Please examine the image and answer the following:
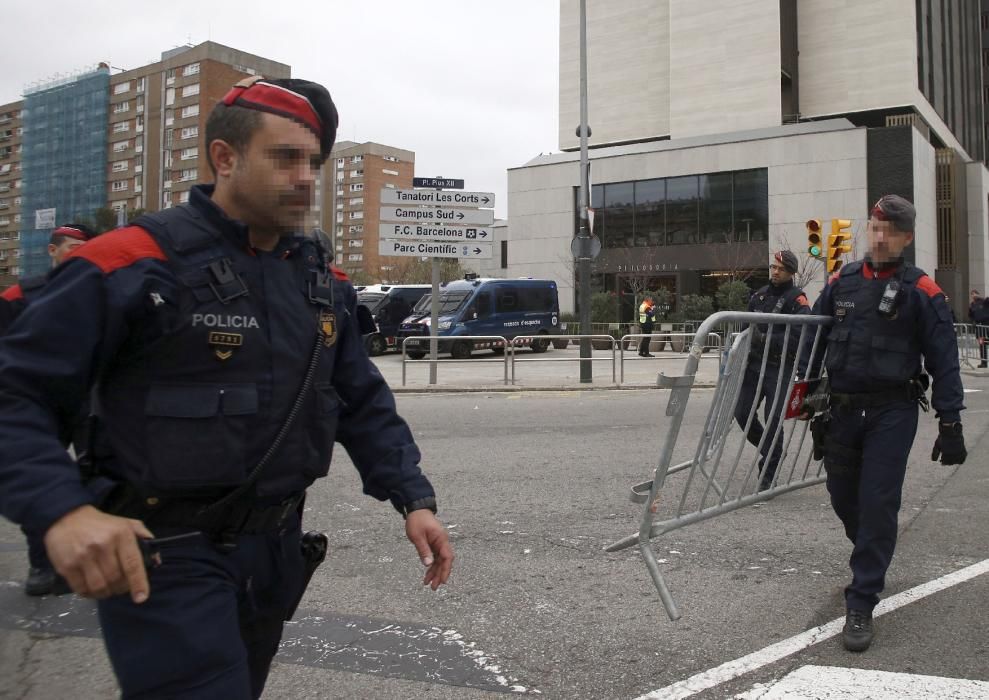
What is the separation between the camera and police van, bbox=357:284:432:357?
2605 centimetres

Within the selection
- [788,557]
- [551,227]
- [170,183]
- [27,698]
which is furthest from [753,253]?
[170,183]

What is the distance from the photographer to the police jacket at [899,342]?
3744 millimetres

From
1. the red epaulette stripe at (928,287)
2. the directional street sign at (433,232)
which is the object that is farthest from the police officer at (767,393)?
the directional street sign at (433,232)

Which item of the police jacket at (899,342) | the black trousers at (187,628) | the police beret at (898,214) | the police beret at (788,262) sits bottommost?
the black trousers at (187,628)

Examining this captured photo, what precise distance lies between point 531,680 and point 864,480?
1743 mm

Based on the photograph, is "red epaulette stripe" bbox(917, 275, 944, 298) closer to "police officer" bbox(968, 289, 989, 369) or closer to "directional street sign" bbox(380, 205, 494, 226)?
"directional street sign" bbox(380, 205, 494, 226)

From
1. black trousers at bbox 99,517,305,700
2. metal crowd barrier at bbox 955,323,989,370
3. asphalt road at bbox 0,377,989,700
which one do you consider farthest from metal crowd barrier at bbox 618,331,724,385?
metal crowd barrier at bbox 955,323,989,370

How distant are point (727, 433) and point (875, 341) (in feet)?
3.64

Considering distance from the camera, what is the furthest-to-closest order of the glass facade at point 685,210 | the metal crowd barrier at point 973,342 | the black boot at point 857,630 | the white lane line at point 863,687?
1. the glass facade at point 685,210
2. the metal crowd barrier at point 973,342
3. the black boot at point 857,630
4. the white lane line at point 863,687

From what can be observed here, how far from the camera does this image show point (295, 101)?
183cm

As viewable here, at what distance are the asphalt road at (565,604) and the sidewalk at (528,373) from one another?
29.0 feet

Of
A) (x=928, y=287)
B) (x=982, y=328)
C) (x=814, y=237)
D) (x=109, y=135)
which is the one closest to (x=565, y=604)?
(x=928, y=287)

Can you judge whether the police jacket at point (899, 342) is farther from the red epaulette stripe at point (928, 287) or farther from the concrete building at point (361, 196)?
the concrete building at point (361, 196)

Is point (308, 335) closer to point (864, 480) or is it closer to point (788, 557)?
point (864, 480)
